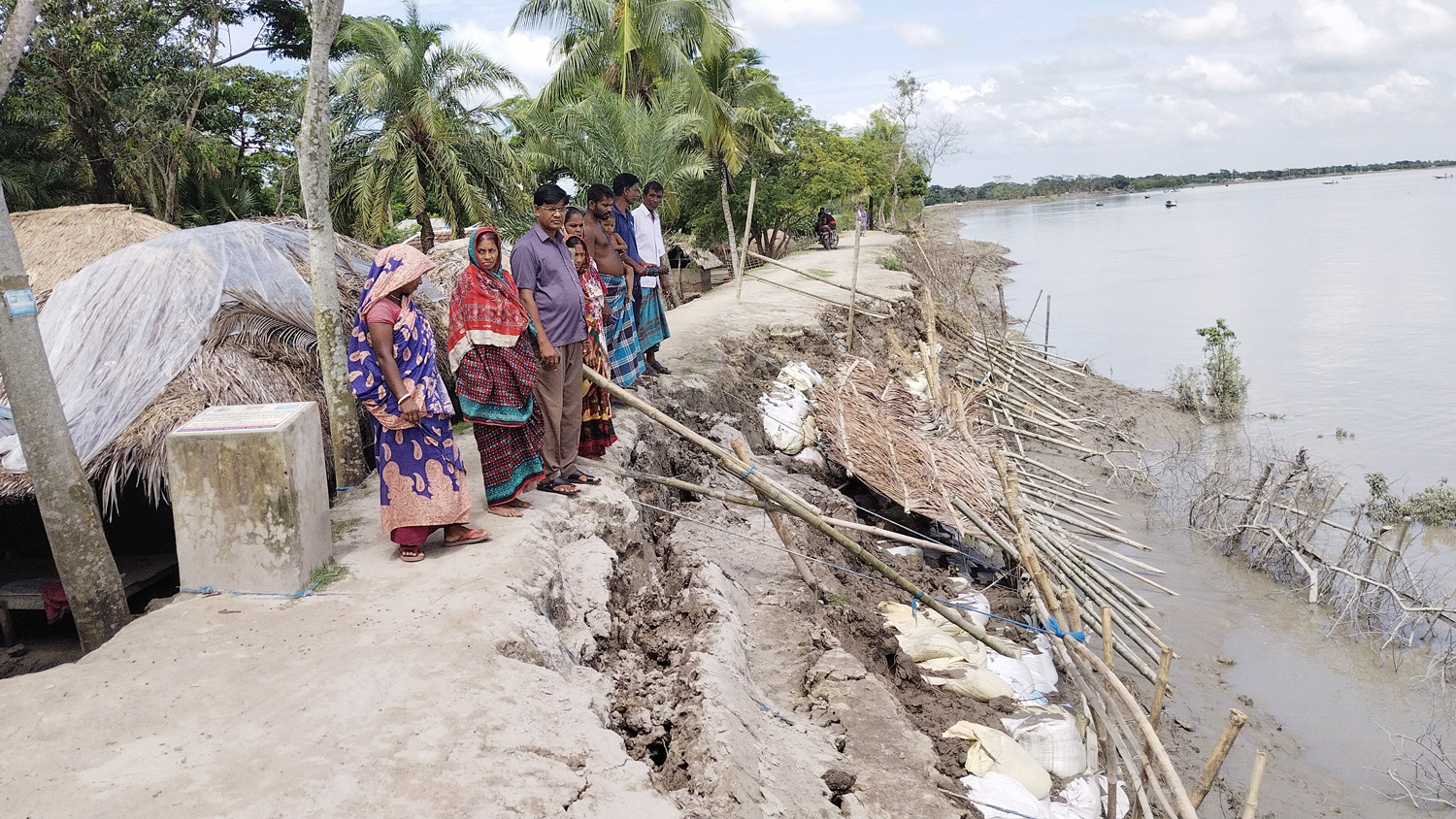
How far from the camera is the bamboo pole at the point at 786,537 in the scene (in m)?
5.36

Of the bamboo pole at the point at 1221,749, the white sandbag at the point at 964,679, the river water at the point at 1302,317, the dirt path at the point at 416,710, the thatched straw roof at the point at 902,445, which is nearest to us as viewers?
the dirt path at the point at 416,710

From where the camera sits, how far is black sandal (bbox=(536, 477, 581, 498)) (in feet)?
16.8

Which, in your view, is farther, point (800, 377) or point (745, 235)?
point (745, 235)

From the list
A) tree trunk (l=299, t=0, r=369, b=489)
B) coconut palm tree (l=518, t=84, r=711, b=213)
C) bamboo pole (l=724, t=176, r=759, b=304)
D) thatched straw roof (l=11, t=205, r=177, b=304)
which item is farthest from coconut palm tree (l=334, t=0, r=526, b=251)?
tree trunk (l=299, t=0, r=369, b=489)

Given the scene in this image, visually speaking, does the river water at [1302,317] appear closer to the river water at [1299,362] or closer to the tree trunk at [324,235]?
the river water at [1299,362]

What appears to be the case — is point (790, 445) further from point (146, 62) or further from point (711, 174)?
point (711, 174)

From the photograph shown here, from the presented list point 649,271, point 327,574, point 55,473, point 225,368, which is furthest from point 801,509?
point 225,368

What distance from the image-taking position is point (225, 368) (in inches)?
223

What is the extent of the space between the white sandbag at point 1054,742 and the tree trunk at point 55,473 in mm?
4293

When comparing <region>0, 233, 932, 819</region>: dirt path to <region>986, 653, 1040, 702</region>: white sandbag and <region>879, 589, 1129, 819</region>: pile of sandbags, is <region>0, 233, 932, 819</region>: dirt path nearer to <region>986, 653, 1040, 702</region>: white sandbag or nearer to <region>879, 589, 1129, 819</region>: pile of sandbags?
<region>879, 589, 1129, 819</region>: pile of sandbags

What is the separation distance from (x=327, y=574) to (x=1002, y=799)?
10.1 feet

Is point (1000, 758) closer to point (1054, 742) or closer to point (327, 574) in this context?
point (1054, 742)

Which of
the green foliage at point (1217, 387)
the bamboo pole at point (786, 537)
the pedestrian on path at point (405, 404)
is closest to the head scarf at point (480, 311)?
the pedestrian on path at point (405, 404)

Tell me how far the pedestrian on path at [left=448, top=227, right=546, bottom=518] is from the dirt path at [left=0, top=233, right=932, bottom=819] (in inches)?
10.4
